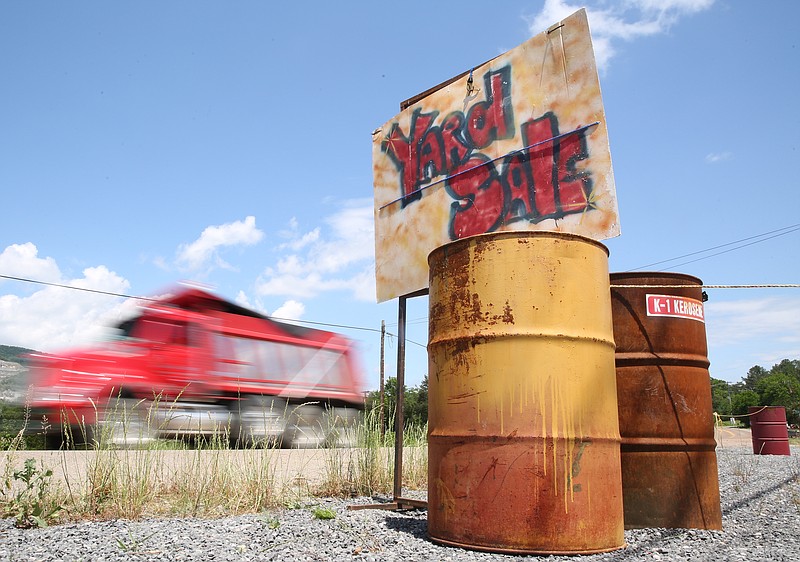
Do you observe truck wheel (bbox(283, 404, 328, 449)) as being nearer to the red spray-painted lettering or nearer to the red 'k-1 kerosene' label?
the red spray-painted lettering

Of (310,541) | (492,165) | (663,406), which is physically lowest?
(310,541)

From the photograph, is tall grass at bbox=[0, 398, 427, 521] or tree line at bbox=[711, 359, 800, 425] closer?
tall grass at bbox=[0, 398, 427, 521]

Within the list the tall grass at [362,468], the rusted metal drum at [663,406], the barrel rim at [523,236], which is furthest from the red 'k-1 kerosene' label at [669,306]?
the tall grass at [362,468]

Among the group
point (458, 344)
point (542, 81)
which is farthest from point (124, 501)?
point (542, 81)

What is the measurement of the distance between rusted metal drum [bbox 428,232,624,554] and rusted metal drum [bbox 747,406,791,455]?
12.2 metres

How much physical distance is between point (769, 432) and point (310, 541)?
13.7m

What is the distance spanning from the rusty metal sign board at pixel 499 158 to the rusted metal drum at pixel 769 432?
11390 mm

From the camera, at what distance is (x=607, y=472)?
360 cm

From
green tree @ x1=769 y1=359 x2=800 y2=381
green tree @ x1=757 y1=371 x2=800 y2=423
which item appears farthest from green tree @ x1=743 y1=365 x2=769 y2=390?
green tree @ x1=757 y1=371 x2=800 y2=423

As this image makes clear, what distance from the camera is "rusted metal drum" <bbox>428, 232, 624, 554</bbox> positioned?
3.43m

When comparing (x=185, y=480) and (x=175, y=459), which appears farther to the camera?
(x=175, y=459)

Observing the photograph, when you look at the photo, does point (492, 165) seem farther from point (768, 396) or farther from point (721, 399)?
point (721, 399)

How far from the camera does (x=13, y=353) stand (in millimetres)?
9781

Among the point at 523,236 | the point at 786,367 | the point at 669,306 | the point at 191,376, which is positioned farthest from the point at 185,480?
the point at 786,367
